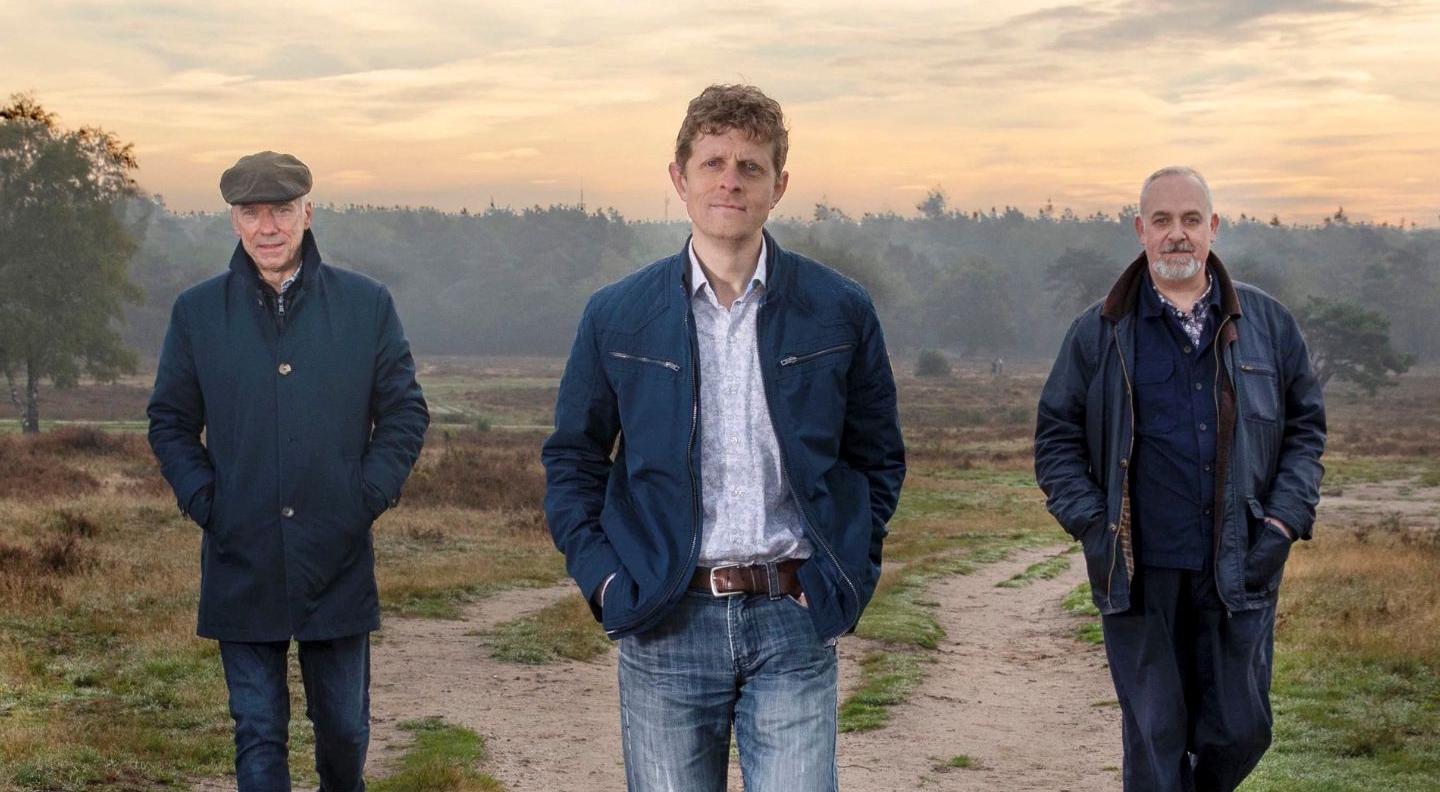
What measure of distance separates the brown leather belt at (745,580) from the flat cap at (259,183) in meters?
2.38

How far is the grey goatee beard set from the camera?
547cm

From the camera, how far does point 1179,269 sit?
5488mm

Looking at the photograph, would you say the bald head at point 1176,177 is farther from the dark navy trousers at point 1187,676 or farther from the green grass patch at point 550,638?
the green grass patch at point 550,638

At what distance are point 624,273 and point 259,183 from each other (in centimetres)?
15506

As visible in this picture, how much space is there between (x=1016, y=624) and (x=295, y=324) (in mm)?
12554

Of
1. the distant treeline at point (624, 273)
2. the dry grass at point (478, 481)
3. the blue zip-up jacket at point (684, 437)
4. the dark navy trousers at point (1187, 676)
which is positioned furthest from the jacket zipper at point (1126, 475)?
the distant treeline at point (624, 273)

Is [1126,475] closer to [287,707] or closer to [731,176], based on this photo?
[731,176]

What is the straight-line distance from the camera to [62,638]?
1311 cm

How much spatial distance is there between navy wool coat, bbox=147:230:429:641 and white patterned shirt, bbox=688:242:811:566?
6.28 feet

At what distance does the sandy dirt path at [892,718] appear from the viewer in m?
9.27

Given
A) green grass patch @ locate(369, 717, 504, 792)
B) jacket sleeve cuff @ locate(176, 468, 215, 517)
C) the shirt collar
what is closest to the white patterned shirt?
the shirt collar

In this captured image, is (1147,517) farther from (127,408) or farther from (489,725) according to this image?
(127,408)

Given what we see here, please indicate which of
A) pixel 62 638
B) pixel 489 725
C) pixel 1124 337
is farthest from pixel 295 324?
pixel 62 638

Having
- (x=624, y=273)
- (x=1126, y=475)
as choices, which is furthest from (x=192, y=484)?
(x=624, y=273)
